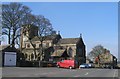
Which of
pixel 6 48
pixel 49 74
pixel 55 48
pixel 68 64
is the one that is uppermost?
pixel 55 48

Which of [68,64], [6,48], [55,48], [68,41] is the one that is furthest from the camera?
[68,41]

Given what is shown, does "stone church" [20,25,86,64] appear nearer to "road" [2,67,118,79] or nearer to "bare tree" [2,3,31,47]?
"bare tree" [2,3,31,47]

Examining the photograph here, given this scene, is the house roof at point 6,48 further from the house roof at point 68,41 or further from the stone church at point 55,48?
the house roof at point 68,41

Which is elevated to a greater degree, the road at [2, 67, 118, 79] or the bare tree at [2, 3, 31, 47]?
the bare tree at [2, 3, 31, 47]

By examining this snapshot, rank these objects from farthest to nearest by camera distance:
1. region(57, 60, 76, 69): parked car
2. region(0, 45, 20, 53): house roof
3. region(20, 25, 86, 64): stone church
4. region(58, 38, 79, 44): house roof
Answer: region(58, 38, 79, 44): house roof → region(20, 25, 86, 64): stone church → region(0, 45, 20, 53): house roof → region(57, 60, 76, 69): parked car

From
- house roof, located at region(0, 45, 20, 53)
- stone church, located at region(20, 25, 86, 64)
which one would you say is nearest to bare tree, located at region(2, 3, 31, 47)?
house roof, located at region(0, 45, 20, 53)

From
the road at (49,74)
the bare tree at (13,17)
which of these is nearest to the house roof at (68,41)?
the bare tree at (13,17)

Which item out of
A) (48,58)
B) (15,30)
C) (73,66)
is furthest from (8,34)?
(48,58)

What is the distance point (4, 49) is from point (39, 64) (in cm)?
1047

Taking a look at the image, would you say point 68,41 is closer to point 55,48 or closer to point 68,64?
point 55,48

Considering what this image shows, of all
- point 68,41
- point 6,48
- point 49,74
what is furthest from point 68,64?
point 68,41

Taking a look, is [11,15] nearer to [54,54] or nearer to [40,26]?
[40,26]

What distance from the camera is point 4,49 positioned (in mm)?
77938

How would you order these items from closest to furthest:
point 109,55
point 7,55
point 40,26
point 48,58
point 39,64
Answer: point 7,55, point 39,64, point 40,26, point 48,58, point 109,55
